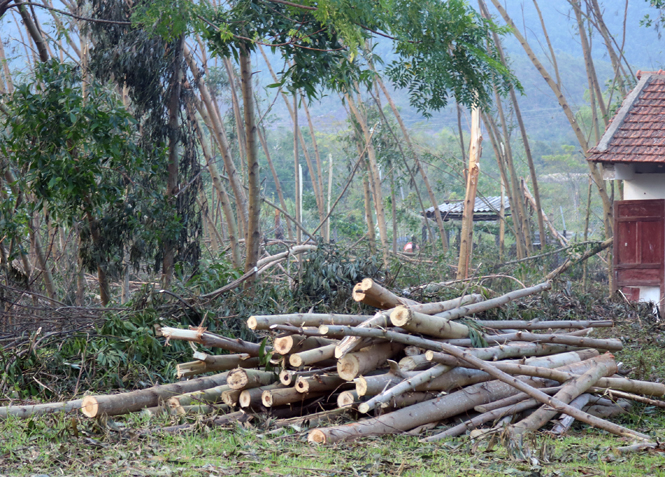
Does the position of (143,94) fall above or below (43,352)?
above

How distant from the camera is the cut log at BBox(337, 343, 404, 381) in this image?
431cm

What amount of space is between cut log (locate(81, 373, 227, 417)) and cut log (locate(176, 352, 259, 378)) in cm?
10

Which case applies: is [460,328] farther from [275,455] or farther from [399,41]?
[399,41]

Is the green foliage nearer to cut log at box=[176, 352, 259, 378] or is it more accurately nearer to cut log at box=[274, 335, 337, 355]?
cut log at box=[274, 335, 337, 355]

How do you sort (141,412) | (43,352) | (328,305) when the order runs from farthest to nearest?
(328,305), (43,352), (141,412)

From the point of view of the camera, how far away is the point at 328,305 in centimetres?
691

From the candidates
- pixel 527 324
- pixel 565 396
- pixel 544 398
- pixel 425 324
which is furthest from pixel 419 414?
pixel 527 324

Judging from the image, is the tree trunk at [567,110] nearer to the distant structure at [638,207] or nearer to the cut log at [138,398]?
the distant structure at [638,207]

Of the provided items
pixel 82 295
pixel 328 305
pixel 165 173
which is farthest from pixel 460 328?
pixel 82 295

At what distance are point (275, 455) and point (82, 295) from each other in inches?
204

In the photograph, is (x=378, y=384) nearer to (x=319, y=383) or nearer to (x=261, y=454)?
(x=319, y=383)

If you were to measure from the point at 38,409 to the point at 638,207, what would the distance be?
812 centimetres

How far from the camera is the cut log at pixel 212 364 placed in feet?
15.0

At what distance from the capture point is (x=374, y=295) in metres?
4.63
